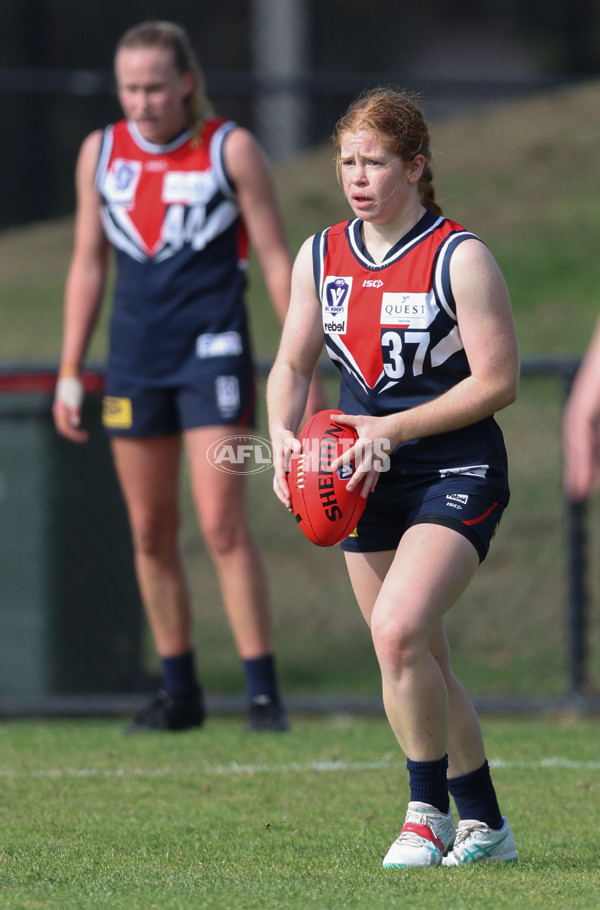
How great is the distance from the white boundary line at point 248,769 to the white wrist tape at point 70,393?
5.19 feet

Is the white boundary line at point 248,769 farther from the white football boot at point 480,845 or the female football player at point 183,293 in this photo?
the white football boot at point 480,845

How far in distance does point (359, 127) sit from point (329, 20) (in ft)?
52.9

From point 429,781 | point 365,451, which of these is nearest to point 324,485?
point 365,451

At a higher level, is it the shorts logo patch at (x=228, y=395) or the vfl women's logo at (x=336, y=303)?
the vfl women's logo at (x=336, y=303)

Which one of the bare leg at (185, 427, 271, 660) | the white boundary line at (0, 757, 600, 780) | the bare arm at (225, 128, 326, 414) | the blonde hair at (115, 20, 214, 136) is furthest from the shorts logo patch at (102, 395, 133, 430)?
the white boundary line at (0, 757, 600, 780)

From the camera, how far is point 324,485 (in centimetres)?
371

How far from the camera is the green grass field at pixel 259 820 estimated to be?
3.41 m

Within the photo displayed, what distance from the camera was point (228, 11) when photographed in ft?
63.2

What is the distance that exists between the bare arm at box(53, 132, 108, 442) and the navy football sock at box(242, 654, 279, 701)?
1.20 meters

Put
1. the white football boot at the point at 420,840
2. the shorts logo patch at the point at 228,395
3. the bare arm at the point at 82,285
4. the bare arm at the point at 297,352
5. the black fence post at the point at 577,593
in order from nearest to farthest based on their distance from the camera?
1. the white football boot at the point at 420,840
2. the bare arm at the point at 297,352
3. the shorts logo patch at the point at 228,395
4. the bare arm at the point at 82,285
5. the black fence post at the point at 577,593

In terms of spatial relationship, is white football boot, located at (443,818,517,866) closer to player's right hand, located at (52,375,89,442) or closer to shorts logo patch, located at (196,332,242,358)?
shorts logo patch, located at (196,332,242,358)

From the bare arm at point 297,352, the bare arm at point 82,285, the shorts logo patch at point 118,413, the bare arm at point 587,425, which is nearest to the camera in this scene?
the bare arm at point 587,425

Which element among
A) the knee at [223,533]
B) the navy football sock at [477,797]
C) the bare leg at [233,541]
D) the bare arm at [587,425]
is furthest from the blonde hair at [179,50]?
the bare arm at [587,425]

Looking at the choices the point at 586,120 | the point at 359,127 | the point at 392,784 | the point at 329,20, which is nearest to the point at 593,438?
the point at 359,127
